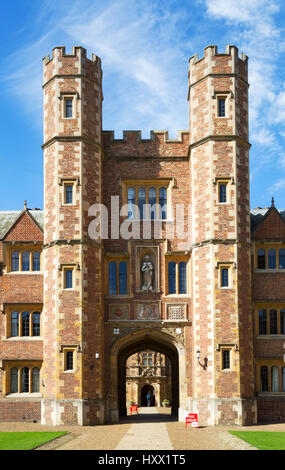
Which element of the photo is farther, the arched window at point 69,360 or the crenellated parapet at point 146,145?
the crenellated parapet at point 146,145

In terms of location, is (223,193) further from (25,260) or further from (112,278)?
(25,260)

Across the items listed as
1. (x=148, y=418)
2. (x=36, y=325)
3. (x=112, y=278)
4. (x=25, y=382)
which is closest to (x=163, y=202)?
(x=112, y=278)

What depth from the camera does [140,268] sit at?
33.8 meters

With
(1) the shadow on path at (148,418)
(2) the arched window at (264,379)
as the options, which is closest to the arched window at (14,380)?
(1) the shadow on path at (148,418)

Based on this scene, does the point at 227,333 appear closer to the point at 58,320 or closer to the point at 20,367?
the point at 58,320

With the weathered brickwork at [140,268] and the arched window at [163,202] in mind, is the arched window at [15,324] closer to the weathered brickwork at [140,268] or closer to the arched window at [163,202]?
the weathered brickwork at [140,268]

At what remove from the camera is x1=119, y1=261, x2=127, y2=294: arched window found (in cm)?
3366

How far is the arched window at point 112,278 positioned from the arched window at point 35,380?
527cm

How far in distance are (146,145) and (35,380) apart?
43.3 ft

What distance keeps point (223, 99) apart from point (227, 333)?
449 inches

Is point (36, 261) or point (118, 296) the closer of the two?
point (118, 296)

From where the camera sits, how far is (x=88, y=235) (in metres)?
32.1

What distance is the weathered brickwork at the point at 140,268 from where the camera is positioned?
30.8m
